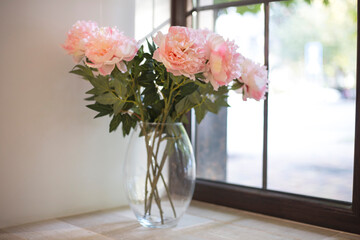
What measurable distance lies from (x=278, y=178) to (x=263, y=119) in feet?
4.53

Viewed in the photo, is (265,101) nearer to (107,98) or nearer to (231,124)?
(231,124)

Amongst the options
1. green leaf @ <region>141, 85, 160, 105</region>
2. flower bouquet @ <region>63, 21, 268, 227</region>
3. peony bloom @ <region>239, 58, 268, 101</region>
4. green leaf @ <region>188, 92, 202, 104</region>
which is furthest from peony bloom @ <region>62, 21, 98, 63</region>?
peony bloom @ <region>239, 58, 268, 101</region>

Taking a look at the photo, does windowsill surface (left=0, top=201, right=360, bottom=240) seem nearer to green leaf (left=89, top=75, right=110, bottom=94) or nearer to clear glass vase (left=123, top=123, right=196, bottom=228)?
clear glass vase (left=123, top=123, right=196, bottom=228)

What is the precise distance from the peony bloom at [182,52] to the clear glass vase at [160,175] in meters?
0.25

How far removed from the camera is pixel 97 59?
45.5 inches

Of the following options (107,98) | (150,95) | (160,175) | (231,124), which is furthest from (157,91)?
(231,124)

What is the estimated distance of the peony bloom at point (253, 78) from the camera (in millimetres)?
1246

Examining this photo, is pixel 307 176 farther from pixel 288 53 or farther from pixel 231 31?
pixel 231 31

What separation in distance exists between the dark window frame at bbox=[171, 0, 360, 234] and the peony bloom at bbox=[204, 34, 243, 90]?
45cm

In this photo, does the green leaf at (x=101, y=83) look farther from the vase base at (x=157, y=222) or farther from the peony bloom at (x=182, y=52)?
the vase base at (x=157, y=222)

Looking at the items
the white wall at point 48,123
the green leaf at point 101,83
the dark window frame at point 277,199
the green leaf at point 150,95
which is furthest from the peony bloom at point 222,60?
the white wall at point 48,123

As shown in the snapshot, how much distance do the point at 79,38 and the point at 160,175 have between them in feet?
1.54

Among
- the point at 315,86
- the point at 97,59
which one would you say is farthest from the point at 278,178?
the point at 97,59

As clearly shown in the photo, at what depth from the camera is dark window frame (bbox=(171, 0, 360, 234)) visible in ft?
4.41
